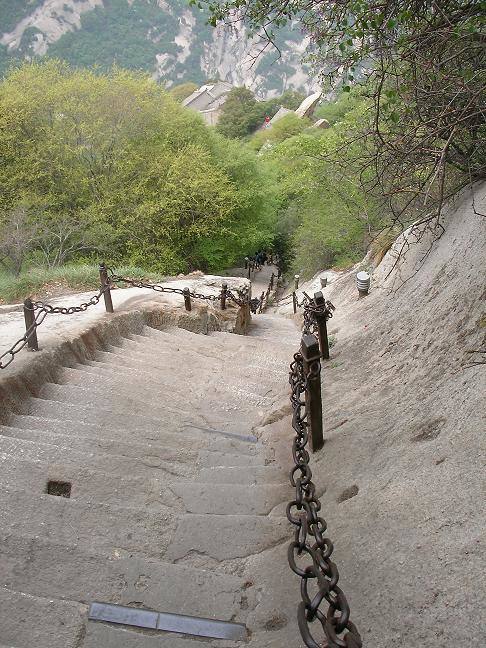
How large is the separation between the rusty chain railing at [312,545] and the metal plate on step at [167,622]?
1.22 ft

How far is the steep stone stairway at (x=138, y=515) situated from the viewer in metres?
2.30

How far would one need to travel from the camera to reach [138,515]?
10.2 feet

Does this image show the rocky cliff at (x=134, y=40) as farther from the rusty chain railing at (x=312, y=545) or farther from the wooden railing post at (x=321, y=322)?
the rusty chain railing at (x=312, y=545)

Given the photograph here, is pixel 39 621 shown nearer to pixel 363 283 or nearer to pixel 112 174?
pixel 363 283

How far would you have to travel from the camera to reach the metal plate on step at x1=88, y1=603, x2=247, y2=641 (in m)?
2.27

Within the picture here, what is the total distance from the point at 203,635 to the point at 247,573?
601mm

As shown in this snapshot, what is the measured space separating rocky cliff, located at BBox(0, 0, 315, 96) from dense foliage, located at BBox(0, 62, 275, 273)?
303 feet

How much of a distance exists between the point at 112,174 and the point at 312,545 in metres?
23.5

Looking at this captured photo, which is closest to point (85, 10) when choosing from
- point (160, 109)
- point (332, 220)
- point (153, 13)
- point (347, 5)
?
point (153, 13)

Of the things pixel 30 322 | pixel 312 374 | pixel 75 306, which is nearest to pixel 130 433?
pixel 312 374

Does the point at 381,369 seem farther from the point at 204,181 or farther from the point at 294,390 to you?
the point at 204,181

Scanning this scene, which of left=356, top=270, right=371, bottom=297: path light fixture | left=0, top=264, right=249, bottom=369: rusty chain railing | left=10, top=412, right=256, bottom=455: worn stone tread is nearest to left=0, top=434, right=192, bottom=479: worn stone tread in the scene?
left=10, top=412, right=256, bottom=455: worn stone tread

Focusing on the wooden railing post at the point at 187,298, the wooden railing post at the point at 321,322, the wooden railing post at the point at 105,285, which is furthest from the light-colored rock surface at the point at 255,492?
the wooden railing post at the point at 187,298

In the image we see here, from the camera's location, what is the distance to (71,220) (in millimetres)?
21047
